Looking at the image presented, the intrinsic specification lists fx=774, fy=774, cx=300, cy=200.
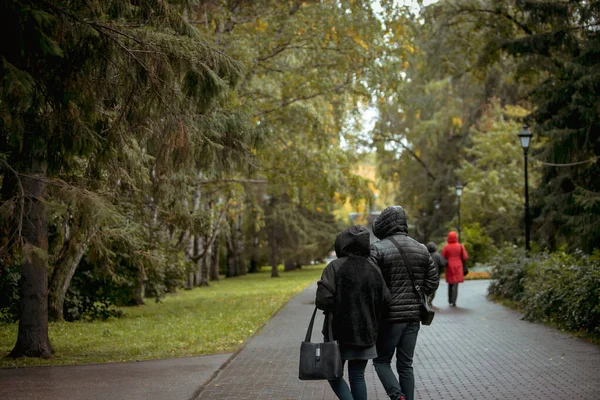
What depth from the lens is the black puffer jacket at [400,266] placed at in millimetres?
6762

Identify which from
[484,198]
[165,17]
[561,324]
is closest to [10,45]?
[165,17]

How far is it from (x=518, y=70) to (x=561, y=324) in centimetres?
1131

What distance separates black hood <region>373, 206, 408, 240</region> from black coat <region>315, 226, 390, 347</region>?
71cm

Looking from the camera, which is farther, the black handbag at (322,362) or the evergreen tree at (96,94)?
the evergreen tree at (96,94)

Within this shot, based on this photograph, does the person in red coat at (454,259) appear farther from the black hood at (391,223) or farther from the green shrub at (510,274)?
the black hood at (391,223)

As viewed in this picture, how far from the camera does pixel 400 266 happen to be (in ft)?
22.4

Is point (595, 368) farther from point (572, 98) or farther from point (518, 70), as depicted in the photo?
point (518, 70)

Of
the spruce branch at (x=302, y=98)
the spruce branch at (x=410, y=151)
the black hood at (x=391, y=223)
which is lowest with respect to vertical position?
the black hood at (x=391, y=223)

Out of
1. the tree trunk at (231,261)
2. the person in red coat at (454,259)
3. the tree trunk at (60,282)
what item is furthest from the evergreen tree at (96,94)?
the tree trunk at (231,261)

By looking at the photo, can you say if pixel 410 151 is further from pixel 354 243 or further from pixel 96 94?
pixel 354 243

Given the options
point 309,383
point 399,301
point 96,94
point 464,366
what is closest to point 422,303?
point 399,301

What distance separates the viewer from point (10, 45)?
6871mm

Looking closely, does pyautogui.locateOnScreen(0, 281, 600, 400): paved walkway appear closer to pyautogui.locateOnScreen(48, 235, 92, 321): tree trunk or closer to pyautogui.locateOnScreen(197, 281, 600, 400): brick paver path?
pyautogui.locateOnScreen(197, 281, 600, 400): brick paver path

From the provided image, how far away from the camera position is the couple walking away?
6.25 meters
